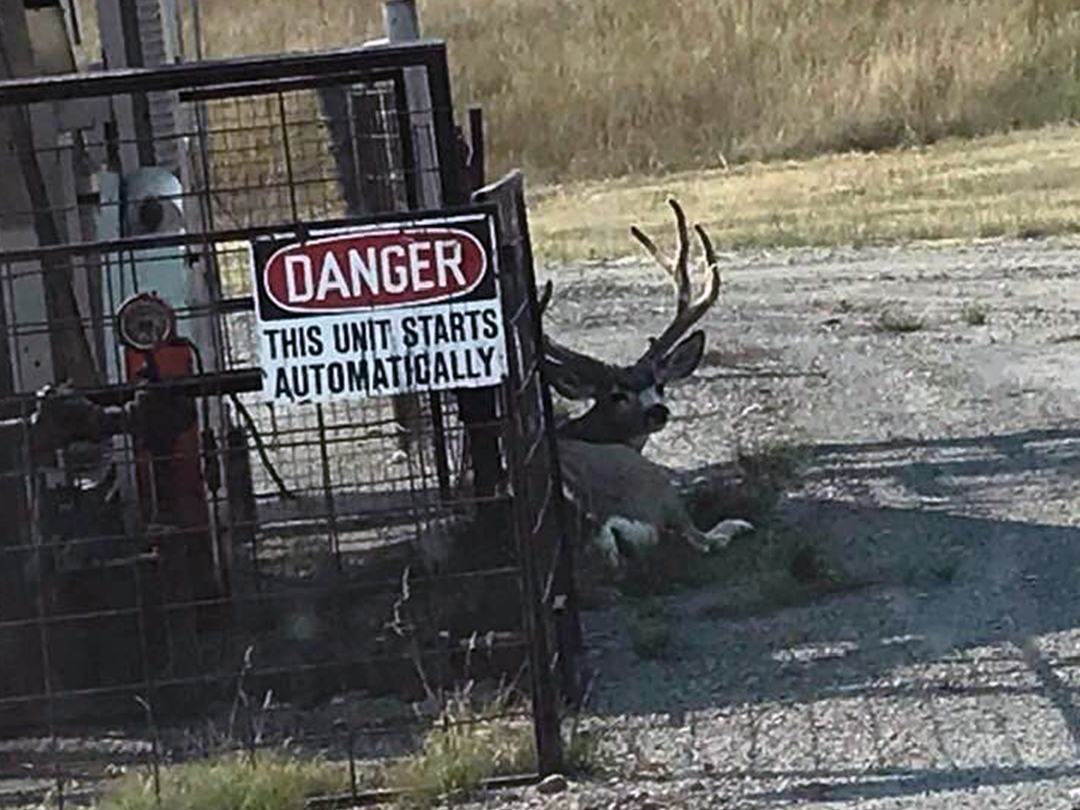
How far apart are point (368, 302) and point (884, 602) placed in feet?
9.55

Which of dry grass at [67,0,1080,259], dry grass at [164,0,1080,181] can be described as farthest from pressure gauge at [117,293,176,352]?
dry grass at [164,0,1080,181]

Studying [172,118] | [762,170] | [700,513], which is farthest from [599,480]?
[762,170]

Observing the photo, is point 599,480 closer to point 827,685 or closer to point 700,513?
point 700,513

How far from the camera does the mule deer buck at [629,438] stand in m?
11.2

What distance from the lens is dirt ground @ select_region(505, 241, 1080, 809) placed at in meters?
7.96

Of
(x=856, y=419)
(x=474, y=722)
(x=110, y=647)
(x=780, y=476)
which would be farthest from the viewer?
(x=856, y=419)

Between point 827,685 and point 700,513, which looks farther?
point 700,513

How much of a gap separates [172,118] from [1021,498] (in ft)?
12.4

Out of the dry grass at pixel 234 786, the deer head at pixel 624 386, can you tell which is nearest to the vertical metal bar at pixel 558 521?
the dry grass at pixel 234 786

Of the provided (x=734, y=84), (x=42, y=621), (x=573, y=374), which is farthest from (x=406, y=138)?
(x=734, y=84)

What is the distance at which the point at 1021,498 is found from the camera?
468 inches

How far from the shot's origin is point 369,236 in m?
7.93

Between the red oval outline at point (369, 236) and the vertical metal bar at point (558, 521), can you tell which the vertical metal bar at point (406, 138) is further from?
the red oval outline at point (369, 236)

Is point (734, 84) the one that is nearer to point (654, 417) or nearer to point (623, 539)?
point (654, 417)
